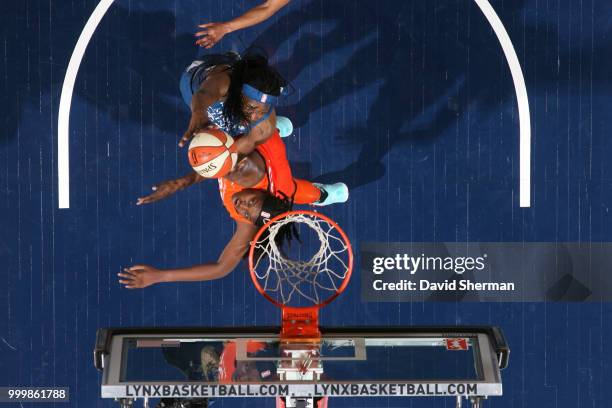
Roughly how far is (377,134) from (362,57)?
1.89 ft

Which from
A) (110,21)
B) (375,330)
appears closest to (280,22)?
(110,21)

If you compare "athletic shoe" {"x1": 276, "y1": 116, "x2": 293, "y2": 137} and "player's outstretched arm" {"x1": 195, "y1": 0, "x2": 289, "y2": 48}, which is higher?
"player's outstretched arm" {"x1": 195, "y1": 0, "x2": 289, "y2": 48}

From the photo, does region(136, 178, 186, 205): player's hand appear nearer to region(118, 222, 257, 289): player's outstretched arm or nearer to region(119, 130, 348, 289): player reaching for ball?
region(119, 130, 348, 289): player reaching for ball

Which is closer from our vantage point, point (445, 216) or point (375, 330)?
point (375, 330)

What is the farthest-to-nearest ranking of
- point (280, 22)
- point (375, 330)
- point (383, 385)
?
point (280, 22), point (375, 330), point (383, 385)

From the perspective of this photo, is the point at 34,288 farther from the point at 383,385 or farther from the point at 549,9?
the point at 549,9

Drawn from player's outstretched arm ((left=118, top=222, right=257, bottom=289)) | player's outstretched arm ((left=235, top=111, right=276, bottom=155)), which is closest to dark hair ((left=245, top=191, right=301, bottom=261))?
player's outstretched arm ((left=118, top=222, right=257, bottom=289))

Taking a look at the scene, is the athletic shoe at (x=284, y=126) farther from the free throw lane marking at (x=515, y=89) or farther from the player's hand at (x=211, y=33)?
the free throw lane marking at (x=515, y=89)

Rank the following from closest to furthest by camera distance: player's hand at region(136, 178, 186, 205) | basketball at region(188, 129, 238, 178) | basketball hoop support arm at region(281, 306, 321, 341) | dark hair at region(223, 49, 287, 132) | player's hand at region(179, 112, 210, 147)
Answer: basketball hoop support arm at region(281, 306, 321, 341) → basketball at region(188, 129, 238, 178) → player's hand at region(179, 112, 210, 147) → dark hair at region(223, 49, 287, 132) → player's hand at region(136, 178, 186, 205)

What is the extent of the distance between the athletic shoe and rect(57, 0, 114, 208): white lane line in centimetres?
151

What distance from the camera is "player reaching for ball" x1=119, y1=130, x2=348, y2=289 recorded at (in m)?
8.29

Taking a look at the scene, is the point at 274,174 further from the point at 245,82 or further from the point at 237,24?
the point at 237,24

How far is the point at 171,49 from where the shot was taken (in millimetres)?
8477

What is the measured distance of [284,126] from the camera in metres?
8.41
